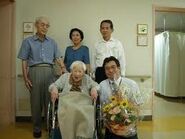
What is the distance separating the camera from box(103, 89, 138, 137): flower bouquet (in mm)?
2684

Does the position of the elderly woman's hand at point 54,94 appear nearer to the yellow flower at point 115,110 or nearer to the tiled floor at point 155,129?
the yellow flower at point 115,110

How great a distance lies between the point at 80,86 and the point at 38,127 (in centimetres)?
103

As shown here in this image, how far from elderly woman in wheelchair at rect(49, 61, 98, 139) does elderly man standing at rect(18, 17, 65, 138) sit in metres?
0.79

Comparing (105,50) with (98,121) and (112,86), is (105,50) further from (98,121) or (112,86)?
(98,121)

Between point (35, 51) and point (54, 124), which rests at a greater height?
point (35, 51)

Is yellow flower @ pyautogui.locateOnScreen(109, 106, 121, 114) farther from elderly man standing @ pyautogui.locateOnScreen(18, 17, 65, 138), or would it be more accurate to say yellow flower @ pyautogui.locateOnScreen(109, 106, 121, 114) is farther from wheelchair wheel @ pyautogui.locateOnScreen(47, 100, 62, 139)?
elderly man standing @ pyautogui.locateOnScreen(18, 17, 65, 138)

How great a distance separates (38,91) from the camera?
12.2ft

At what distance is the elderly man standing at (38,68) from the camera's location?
12.1 ft

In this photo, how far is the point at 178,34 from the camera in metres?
7.37

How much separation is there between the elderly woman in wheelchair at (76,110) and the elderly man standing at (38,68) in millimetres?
792

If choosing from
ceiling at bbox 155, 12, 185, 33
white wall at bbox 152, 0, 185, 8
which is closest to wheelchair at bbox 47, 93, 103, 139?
white wall at bbox 152, 0, 185, 8

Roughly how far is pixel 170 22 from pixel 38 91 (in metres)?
4.74

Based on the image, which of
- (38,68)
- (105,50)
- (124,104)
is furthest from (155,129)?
(38,68)

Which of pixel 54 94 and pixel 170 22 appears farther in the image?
pixel 170 22
